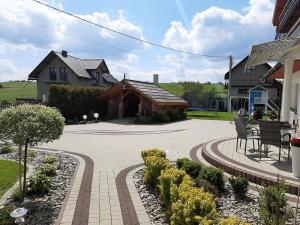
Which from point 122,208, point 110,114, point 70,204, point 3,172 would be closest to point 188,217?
point 122,208

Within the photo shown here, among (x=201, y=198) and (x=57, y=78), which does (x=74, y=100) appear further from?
(x=201, y=198)

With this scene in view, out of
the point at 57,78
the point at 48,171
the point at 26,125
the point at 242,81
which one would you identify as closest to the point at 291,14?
the point at 48,171

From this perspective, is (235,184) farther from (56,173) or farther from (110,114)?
(110,114)

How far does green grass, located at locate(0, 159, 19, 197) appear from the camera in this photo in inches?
283

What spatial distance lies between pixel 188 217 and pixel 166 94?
2499 centimetres

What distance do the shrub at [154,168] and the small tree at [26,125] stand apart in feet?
6.34

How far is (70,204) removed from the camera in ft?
19.1

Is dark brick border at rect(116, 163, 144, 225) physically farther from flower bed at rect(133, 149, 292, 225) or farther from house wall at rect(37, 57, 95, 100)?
house wall at rect(37, 57, 95, 100)

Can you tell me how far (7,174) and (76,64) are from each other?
34449 millimetres

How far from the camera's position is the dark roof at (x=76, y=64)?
129 ft

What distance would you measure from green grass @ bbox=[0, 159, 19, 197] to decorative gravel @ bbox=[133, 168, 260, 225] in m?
2.77

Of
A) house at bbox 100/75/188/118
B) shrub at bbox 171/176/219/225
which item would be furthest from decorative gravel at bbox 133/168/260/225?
house at bbox 100/75/188/118

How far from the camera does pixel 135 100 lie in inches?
1166

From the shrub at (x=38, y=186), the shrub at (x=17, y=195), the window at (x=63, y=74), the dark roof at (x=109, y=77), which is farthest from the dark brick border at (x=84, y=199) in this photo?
the dark roof at (x=109, y=77)
